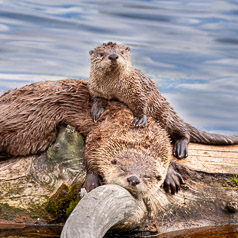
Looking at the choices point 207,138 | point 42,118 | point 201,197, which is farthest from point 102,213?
point 207,138

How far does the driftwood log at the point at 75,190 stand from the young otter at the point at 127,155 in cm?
27

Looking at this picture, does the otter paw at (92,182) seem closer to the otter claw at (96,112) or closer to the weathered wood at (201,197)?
the weathered wood at (201,197)

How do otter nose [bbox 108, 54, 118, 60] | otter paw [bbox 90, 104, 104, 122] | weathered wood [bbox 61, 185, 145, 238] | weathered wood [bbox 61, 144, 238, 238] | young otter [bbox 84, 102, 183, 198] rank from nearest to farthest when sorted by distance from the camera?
weathered wood [bbox 61, 185, 145, 238] < young otter [bbox 84, 102, 183, 198] < otter nose [bbox 108, 54, 118, 60] < weathered wood [bbox 61, 144, 238, 238] < otter paw [bbox 90, 104, 104, 122]

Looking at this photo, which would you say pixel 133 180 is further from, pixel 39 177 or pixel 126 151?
pixel 39 177

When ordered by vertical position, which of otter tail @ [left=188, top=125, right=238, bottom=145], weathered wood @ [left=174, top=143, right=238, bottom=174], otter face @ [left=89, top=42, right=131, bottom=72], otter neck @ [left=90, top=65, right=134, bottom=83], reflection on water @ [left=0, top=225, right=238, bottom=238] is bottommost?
reflection on water @ [left=0, top=225, right=238, bottom=238]

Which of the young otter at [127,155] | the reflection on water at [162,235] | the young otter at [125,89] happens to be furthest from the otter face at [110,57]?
the reflection on water at [162,235]

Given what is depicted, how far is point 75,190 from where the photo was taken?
5.93 m

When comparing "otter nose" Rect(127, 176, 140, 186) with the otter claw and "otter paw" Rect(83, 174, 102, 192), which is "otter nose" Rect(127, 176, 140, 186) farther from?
the otter claw

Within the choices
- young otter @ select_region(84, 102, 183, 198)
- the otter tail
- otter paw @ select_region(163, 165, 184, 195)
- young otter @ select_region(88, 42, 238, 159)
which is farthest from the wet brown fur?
the otter tail

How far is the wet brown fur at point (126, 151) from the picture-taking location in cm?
514

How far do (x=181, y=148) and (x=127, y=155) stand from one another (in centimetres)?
126

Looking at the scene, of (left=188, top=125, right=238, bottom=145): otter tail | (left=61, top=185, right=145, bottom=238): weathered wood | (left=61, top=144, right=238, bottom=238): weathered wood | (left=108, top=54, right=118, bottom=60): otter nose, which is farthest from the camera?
(left=188, top=125, right=238, bottom=145): otter tail

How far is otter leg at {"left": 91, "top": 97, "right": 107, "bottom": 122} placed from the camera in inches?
237

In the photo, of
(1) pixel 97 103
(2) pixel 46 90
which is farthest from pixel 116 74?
(2) pixel 46 90
